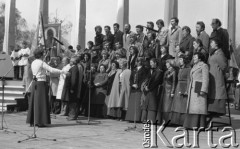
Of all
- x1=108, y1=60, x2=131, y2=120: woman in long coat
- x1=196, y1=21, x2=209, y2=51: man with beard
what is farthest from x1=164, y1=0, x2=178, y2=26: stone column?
x1=196, y1=21, x2=209, y2=51: man with beard

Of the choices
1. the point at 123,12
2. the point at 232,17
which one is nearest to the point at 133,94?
the point at 123,12

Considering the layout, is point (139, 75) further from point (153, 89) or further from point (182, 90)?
point (182, 90)

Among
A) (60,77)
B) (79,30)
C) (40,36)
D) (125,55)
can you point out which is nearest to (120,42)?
(125,55)

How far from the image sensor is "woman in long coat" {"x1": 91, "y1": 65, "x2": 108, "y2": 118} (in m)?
13.8

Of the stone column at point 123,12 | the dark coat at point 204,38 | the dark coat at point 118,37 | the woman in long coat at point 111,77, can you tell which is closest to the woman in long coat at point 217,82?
the dark coat at point 204,38

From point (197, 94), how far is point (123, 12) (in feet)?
36.3

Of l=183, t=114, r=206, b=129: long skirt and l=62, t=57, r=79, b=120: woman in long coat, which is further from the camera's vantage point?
l=62, t=57, r=79, b=120: woman in long coat

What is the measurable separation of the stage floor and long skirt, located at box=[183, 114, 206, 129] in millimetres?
293

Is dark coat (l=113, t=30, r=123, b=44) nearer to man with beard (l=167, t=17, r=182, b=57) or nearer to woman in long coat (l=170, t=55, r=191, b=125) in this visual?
man with beard (l=167, t=17, r=182, b=57)

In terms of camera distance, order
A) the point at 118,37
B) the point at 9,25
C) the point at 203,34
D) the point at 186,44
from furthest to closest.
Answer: the point at 9,25
the point at 118,37
the point at 186,44
the point at 203,34

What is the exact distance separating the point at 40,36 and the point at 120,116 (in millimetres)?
3332

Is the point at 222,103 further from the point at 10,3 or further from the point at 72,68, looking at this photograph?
the point at 10,3

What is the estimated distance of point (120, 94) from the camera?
13148mm

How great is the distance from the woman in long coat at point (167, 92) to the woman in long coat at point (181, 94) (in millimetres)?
165
